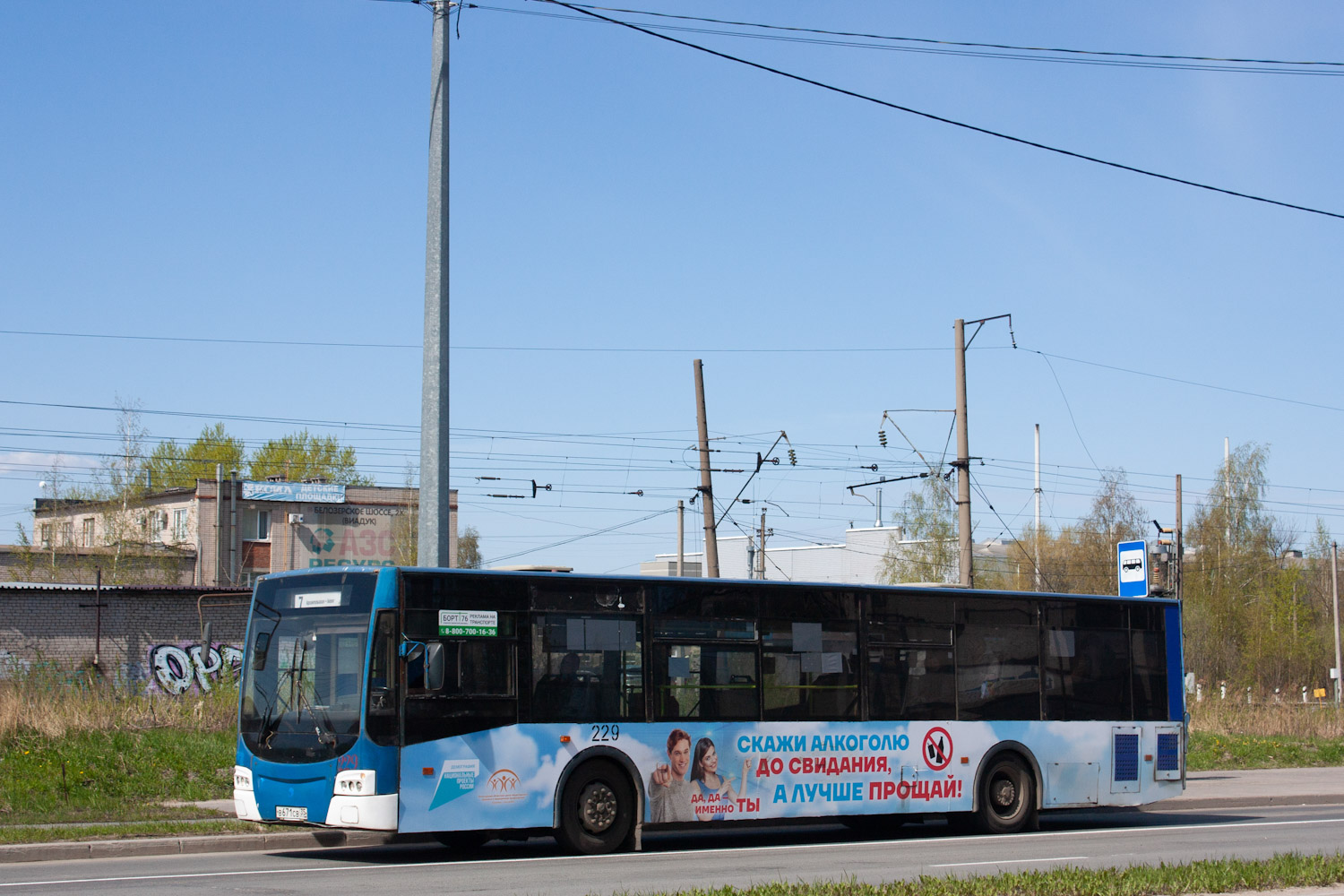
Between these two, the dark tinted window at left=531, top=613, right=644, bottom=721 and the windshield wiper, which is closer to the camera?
the windshield wiper

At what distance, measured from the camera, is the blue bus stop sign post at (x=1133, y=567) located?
23.5 metres

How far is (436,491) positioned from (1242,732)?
25.4 meters

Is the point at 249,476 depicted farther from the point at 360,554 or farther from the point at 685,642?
the point at 685,642

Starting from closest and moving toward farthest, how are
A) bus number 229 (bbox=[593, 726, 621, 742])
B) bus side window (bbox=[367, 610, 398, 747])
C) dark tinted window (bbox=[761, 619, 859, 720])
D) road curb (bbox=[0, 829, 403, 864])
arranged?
bus side window (bbox=[367, 610, 398, 747]) < road curb (bbox=[0, 829, 403, 864]) < bus number 229 (bbox=[593, 726, 621, 742]) < dark tinted window (bbox=[761, 619, 859, 720])

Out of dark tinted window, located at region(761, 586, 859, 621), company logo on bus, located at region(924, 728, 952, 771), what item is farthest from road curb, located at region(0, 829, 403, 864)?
company logo on bus, located at region(924, 728, 952, 771)

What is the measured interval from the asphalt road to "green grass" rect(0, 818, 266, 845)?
670 millimetres

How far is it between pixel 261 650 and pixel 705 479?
16.6 metres

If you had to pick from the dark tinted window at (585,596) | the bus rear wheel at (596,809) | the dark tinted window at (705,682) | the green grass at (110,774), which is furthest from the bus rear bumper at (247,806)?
the dark tinted window at (705,682)

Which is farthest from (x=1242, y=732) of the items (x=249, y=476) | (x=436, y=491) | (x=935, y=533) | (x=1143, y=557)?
(x=249, y=476)

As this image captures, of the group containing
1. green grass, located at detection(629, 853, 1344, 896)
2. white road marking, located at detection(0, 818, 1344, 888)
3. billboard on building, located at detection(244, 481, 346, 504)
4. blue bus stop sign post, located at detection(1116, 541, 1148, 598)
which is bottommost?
white road marking, located at detection(0, 818, 1344, 888)

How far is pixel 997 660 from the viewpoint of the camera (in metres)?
17.1

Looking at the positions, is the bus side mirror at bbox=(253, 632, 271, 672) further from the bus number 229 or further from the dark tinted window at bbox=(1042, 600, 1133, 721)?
the dark tinted window at bbox=(1042, 600, 1133, 721)

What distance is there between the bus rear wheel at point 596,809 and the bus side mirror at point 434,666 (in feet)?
5.64

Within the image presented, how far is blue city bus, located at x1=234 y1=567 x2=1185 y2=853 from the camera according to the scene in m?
13.2
